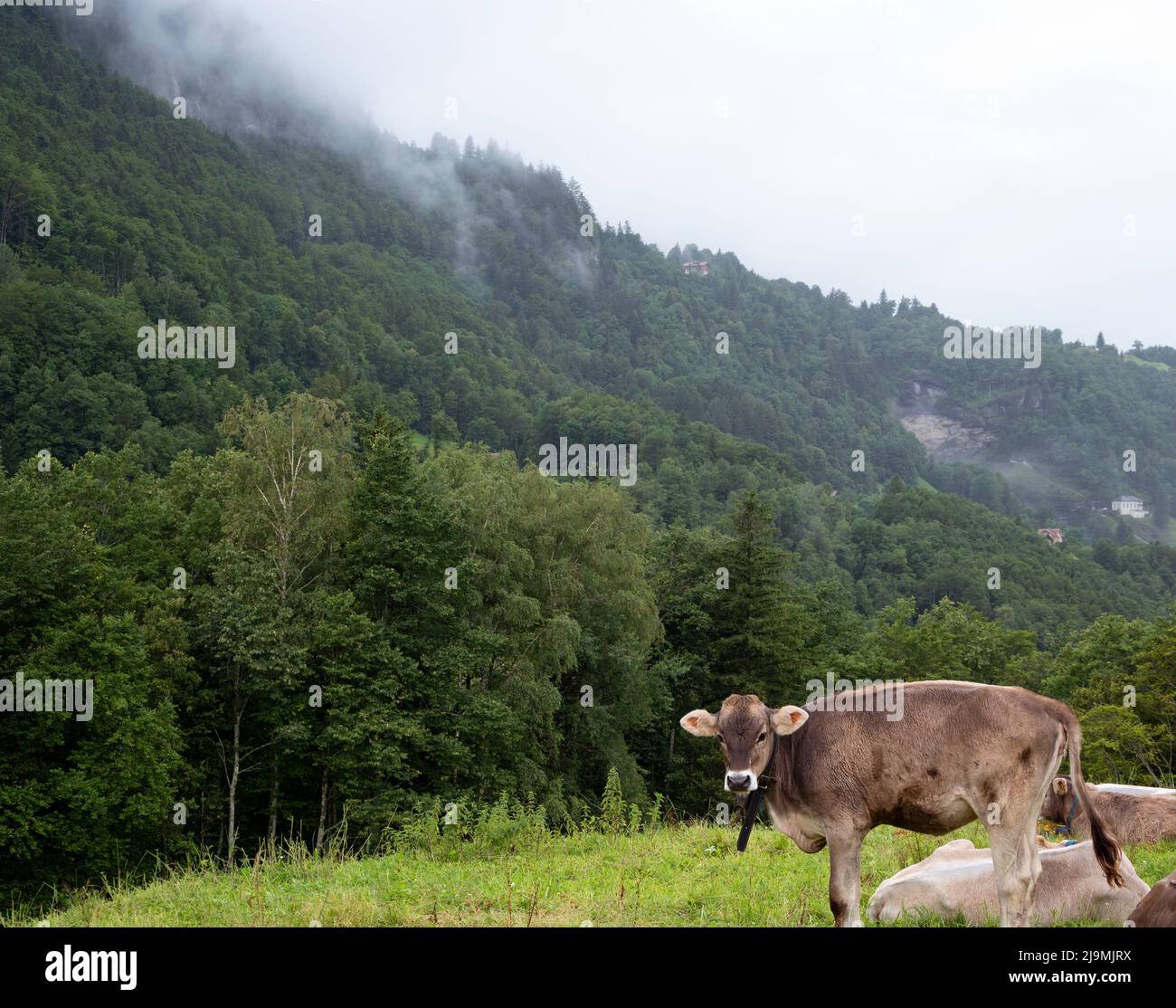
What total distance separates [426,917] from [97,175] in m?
220

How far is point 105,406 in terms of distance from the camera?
117 meters

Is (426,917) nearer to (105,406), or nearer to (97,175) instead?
(105,406)

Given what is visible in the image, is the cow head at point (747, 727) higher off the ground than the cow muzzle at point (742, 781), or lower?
higher

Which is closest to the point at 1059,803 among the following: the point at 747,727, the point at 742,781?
the point at 747,727

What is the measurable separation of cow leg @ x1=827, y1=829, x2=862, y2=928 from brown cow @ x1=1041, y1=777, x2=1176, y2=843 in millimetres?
5443

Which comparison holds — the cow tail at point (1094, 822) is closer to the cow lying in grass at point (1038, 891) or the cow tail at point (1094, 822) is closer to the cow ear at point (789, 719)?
the cow lying in grass at point (1038, 891)

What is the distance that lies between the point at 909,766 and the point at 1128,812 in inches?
270

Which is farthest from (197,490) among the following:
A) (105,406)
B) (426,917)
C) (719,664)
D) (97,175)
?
(97,175)

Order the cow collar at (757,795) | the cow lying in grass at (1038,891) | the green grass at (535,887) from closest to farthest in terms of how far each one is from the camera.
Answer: the cow collar at (757,795) → the cow lying in grass at (1038,891) → the green grass at (535,887)

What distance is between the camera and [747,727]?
27.4ft

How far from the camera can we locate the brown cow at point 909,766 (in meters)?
7.79

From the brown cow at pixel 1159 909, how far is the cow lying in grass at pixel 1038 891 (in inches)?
49.5

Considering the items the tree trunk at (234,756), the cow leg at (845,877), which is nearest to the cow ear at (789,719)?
the cow leg at (845,877)

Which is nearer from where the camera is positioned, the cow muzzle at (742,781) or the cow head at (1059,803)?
the cow muzzle at (742,781)
